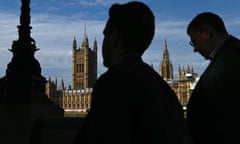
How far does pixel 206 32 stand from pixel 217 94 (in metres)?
0.49

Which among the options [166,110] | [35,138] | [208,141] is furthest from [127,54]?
[35,138]

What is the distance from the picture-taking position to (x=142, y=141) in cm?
143

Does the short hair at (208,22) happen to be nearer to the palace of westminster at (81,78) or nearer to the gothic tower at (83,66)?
the palace of westminster at (81,78)

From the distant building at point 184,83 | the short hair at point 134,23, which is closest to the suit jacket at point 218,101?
the short hair at point 134,23

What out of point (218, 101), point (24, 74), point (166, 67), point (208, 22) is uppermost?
point (166, 67)

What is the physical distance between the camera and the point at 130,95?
1.40m

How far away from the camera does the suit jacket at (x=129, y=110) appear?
133 centimetres

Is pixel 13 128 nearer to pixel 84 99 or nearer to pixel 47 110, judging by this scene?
pixel 47 110

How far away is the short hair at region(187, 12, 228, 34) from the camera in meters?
2.43

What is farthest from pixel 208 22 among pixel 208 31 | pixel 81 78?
pixel 81 78

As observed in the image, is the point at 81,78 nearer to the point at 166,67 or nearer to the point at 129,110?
the point at 166,67

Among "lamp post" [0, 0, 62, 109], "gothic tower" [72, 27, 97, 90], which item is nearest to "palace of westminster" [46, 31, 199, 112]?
"gothic tower" [72, 27, 97, 90]

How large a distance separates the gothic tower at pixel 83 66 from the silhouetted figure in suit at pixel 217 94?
312 feet

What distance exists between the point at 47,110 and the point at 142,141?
3.71 m
